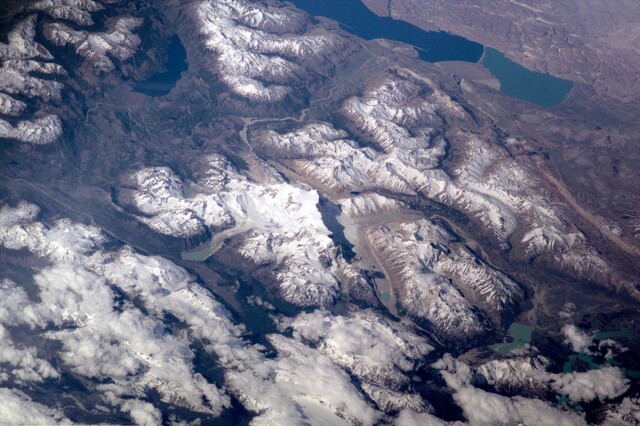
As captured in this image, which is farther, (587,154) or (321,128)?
(587,154)

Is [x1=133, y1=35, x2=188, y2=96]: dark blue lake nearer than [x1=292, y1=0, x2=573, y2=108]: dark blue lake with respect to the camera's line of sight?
Yes

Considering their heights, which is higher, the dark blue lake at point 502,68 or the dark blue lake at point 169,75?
the dark blue lake at point 502,68

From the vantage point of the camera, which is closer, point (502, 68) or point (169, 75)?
point (169, 75)

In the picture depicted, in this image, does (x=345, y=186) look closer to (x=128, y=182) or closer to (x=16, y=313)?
(x=128, y=182)

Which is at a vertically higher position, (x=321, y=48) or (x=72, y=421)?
(x=321, y=48)

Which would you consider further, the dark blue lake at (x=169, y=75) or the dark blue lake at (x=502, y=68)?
the dark blue lake at (x=502, y=68)

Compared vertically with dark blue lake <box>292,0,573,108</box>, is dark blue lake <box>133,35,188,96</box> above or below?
below

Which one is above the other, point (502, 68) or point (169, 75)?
point (502, 68)

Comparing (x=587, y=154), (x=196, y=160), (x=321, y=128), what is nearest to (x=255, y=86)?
(x=321, y=128)
